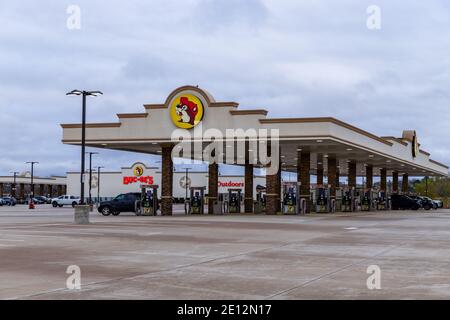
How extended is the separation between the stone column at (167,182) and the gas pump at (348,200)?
19681 mm

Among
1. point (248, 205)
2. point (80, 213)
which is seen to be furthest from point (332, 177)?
point (80, 213)

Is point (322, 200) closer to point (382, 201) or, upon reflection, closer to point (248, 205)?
point (248, 205)

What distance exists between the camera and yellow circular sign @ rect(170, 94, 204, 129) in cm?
4372

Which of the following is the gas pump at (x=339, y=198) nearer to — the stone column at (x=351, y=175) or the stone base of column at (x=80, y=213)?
the stone column at (x=351, y=175)

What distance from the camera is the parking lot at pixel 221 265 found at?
37.3ft

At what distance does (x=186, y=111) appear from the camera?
4403 centimetres

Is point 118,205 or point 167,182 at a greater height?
point 167,182

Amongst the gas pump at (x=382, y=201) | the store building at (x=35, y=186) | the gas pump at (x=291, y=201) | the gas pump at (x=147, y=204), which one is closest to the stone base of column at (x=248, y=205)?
the gas pump at (x=291, y=201)

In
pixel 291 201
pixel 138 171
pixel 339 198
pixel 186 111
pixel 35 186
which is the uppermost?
pixel 186 111

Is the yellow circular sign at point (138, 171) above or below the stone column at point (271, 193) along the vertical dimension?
above

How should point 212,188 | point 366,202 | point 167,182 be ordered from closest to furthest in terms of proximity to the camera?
point 167,182 < point 212,188 < point 366,202

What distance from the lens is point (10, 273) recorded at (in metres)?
13.6

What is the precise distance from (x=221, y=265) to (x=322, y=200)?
1570 inches
